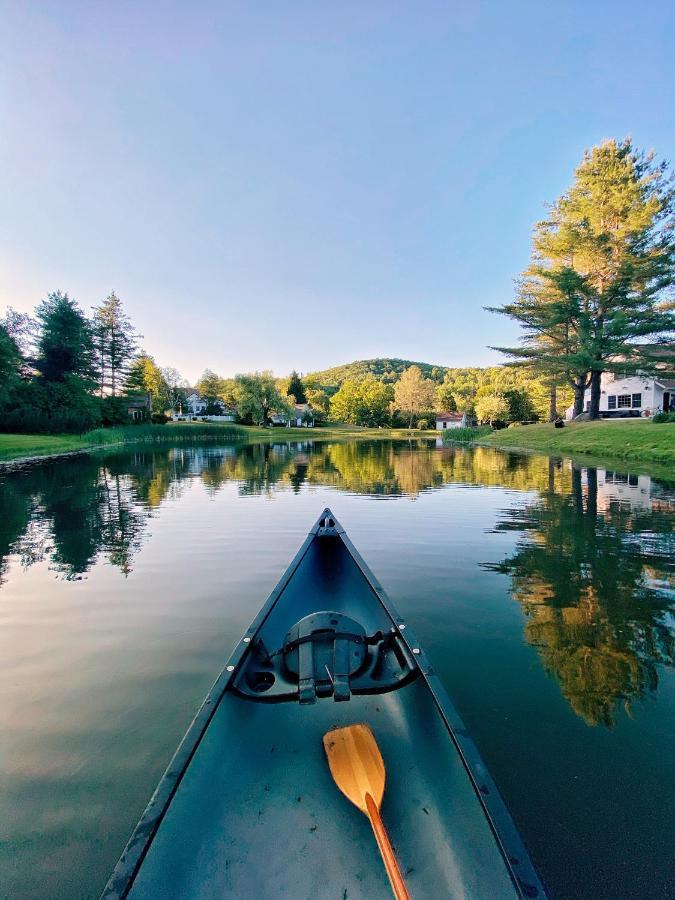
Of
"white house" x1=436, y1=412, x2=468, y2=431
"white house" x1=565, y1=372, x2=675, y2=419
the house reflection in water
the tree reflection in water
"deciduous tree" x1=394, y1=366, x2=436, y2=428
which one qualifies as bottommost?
the tree reflection in water

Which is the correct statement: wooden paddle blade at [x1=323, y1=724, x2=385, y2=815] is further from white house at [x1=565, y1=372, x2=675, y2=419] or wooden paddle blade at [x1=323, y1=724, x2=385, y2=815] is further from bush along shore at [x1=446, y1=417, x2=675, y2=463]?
white house at [x1=565, y1=372, x2=675, y2=419]

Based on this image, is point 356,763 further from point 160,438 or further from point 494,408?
point 494,408

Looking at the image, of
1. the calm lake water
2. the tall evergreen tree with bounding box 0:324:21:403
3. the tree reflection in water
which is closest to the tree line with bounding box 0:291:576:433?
the tall evergreen tree with bounding box 0:324:21:403

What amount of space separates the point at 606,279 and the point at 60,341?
50.3m

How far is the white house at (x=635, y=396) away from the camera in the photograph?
3700 centimetres

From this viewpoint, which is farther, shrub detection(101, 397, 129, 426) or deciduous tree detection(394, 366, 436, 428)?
deciduous tree detection(394, 366, 436, 428)

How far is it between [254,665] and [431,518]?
8337 mm

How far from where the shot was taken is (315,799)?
2311 mm

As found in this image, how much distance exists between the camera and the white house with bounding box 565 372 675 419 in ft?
121

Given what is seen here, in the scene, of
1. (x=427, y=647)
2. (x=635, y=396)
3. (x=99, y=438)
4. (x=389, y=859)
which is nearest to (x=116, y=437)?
(x=99, y=438)

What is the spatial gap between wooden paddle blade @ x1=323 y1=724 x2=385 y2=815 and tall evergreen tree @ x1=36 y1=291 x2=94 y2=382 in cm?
4978

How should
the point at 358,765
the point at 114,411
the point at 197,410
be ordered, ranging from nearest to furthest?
the point at 358,765
the point at 114,411
the point at 197,410

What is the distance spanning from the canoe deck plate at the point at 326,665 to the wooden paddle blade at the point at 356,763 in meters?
0.22

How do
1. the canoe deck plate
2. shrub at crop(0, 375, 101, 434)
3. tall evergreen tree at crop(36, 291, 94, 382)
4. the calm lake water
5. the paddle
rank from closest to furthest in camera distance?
the paddle → the calm lake water → the canoe deck plate → shrub at crop(0, 375, 101, 434) → tall evergreen tree at crop(36, 291, 94, 382)
